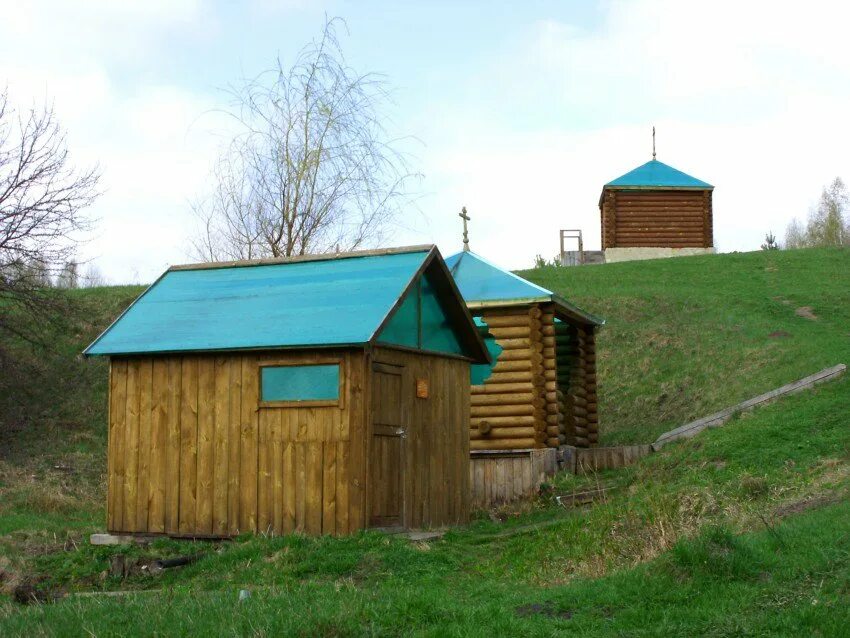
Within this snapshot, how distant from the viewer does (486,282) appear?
73.3 feet

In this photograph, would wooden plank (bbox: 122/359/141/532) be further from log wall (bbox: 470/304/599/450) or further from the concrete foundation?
the concrete foundation

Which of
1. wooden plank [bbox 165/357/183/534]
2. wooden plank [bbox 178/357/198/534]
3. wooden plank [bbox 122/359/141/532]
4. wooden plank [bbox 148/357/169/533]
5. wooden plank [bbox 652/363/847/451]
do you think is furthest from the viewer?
wooden plank [bbox 652/363/847/451]

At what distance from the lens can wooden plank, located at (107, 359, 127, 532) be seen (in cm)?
1537

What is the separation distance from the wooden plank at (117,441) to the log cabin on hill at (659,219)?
33847 mm

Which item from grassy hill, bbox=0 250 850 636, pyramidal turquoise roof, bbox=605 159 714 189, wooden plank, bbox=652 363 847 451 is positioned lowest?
grassy hill, bbox=0 250 850 636

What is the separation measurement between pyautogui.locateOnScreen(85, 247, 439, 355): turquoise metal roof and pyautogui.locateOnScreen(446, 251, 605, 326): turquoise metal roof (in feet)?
18.5

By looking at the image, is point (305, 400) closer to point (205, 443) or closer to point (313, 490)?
point (313, 490)

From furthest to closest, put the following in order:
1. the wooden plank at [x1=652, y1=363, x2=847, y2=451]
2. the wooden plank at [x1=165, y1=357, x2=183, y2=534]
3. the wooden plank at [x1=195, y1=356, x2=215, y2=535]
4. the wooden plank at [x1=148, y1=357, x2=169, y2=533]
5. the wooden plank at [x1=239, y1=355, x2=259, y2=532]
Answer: the wooden plank at [x1=652, y1=363, x2=847, y2=451] → the wooden plank at [x1=148, y1=357, x2=169, y2=533] → the wooden plank at [x1=165, y1=357, x2=183, y2=534] → the wooden plank at [x1=195, y1=356, x2=215, y2=535] → the wooden plank at [x1=239, y1=355, x2=259, y2=532]

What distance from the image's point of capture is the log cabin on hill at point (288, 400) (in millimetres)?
13992

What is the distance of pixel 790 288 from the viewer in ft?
117

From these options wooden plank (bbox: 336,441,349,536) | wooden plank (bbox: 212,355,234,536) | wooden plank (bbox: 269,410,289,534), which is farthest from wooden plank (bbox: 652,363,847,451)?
wooden plank (bbox: 212,355,234,536)

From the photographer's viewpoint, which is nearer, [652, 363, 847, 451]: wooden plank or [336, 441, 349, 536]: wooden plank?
[336, 441, 349, 536]: wooden plank

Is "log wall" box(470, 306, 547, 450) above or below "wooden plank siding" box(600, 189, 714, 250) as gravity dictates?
below

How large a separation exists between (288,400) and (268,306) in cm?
175
